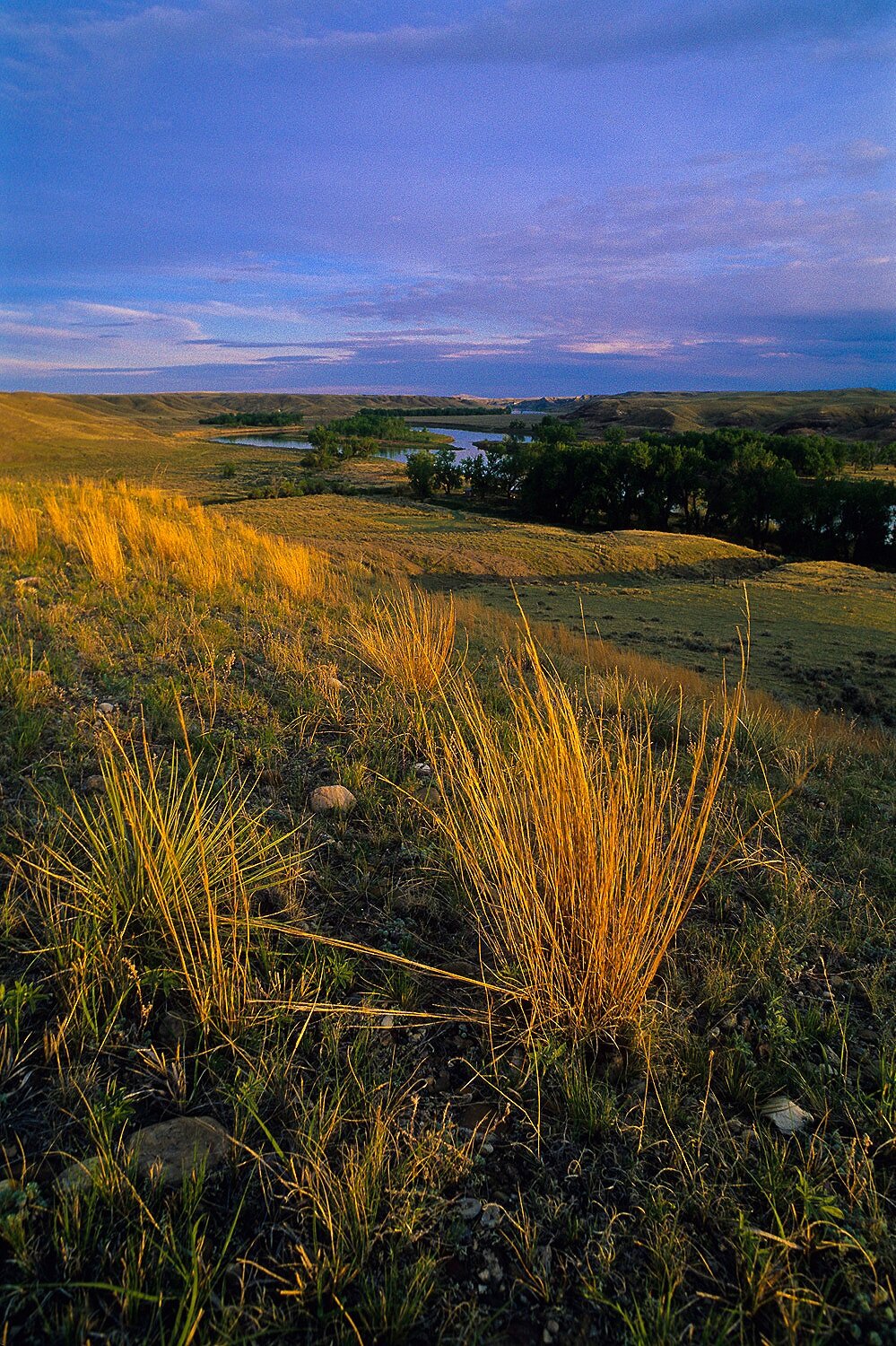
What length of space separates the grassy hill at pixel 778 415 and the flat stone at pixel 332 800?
95.8 metres

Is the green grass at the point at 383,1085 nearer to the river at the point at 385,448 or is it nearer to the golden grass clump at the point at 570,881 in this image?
the golden grass clump at the point at 570,881

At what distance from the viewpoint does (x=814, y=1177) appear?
171 centimetres

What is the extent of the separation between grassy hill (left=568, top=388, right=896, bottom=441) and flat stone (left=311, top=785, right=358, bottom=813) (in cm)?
9578

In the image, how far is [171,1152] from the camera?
64.4 inches

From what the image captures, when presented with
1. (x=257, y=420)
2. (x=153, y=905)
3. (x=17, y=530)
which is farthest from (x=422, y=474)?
(x=257, y=420)

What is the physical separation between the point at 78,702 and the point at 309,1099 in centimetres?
324

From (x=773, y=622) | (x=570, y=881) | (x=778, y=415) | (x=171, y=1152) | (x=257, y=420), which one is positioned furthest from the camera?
(x=257, y=420)

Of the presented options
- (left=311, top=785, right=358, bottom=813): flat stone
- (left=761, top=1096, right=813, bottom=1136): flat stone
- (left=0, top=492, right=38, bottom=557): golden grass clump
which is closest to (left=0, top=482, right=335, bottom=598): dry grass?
(left=0, top=492, right=38, bottom=557): golden grass clump

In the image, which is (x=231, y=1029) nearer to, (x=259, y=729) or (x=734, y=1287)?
(x=734, y=1287)

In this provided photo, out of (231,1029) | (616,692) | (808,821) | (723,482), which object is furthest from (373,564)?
(723,482)

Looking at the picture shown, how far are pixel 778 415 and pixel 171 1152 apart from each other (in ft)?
383

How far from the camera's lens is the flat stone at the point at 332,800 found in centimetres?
330

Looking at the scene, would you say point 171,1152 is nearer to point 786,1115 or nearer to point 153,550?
point 786,1115

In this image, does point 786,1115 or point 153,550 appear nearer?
point 786,1115
